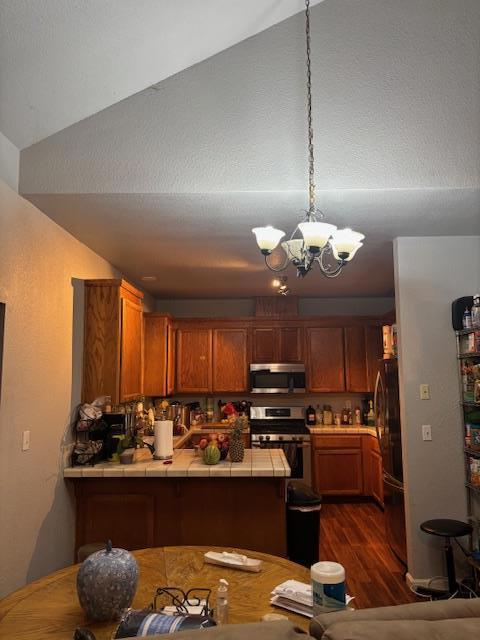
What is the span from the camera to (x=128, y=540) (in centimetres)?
321

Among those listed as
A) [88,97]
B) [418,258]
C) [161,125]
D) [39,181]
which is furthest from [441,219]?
[39,181]

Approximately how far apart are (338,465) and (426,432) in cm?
242

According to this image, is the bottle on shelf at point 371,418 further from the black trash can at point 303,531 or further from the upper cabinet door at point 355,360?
the black trash can at point 303,531

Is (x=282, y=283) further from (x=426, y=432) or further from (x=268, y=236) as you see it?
(x=268, y=236)

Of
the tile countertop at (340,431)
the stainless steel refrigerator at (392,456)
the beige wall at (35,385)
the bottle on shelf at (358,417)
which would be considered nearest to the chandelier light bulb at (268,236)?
the beige wall at (35,385)

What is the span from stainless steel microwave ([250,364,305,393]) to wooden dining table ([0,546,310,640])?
3.93 meters

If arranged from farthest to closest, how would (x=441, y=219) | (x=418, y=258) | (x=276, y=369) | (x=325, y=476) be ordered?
(x=276, y=369) < (x=325, y=476) < (x=418, y=258) < (x=441, y=219)

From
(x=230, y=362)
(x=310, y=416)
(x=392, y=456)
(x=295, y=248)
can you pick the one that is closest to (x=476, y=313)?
(x=392, y=456)

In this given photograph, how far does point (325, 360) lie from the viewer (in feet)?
19.8

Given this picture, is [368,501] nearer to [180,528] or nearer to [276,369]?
[276,369]

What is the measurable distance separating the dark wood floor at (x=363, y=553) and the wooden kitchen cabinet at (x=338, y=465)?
19 centimetres

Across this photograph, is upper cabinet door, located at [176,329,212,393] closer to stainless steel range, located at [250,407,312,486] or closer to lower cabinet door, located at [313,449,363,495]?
stainless steel range, located at [250,407,312,486]

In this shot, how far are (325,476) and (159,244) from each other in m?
3.51

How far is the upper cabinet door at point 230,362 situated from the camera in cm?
607
